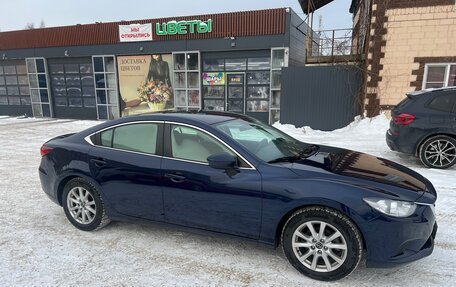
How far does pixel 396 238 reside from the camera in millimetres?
2521

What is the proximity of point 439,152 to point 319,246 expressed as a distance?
4754 millimetres

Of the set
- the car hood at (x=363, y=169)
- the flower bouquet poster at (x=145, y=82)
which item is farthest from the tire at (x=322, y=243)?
the flower bouquet poster at (x=145, y=82)

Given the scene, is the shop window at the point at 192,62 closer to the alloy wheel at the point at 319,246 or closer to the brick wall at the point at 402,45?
the brick wall at the point at 402,45

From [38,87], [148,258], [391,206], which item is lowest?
[148,258]

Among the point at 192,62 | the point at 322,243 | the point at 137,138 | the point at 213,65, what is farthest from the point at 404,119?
the point at 192,62

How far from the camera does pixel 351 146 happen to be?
8500 millimetres

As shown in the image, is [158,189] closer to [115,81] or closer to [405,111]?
[405,111]

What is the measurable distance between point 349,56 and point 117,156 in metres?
10.7

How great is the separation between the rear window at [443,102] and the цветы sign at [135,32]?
11.9 meters

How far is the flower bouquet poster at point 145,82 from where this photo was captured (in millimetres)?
14555

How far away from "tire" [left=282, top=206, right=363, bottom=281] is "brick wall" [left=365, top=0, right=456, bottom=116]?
935cm

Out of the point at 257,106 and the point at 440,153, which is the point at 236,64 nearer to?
the point at 257,106

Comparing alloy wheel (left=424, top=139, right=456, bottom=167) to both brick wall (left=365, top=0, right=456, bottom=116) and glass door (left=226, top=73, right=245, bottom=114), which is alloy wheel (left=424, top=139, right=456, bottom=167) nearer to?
brick wall (left=365, top=0, right=456, bottom=116)

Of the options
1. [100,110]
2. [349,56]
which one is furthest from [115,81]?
[349,56]
